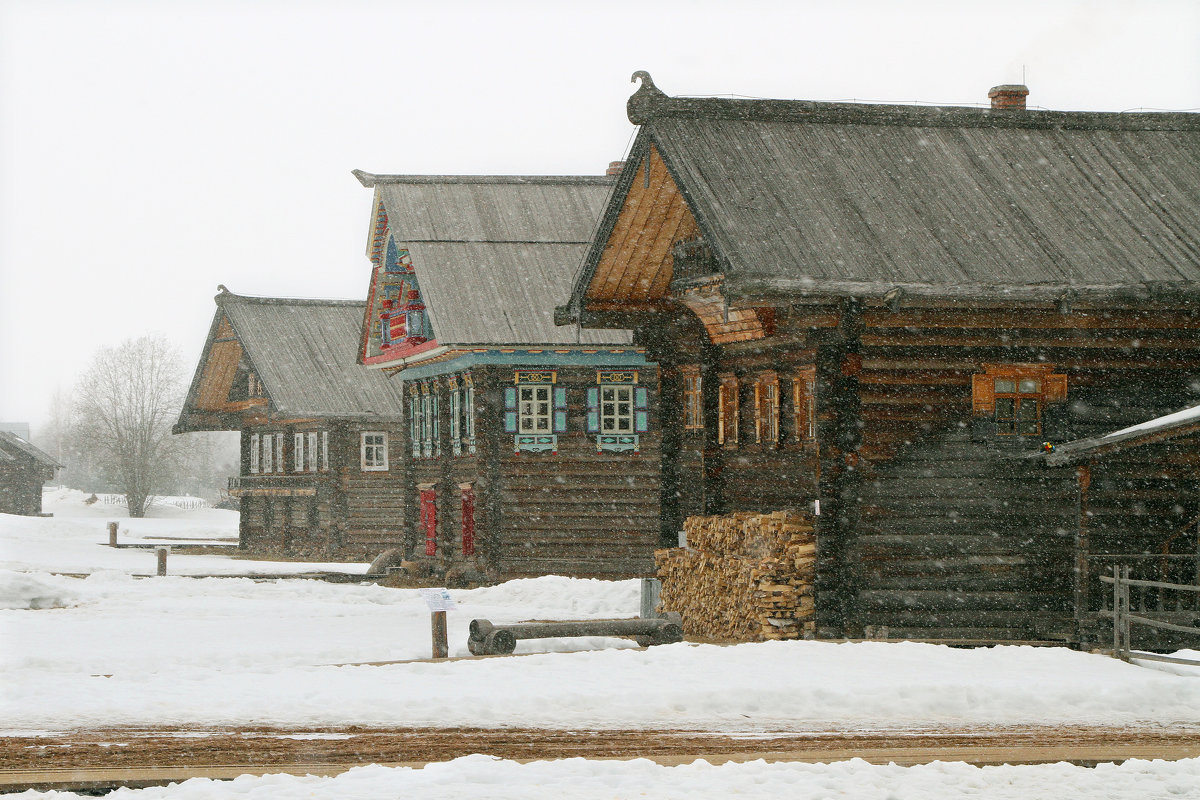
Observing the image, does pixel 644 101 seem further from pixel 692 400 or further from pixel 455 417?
pixel 455 417

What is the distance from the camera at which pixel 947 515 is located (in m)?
17.8

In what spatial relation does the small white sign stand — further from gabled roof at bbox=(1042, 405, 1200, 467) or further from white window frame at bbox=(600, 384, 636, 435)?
white window frame at bbox=(600, 384, 636, 435)

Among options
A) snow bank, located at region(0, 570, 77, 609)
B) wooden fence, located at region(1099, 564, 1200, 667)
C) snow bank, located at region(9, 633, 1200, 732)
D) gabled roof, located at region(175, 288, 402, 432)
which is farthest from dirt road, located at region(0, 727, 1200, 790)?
gabled roof, located at region(175, 288, 402, 432)

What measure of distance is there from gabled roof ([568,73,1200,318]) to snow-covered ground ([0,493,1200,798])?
4.46m

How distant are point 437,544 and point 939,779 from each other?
23663mm

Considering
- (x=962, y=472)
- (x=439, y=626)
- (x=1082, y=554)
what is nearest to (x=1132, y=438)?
(x=1082, y=554)

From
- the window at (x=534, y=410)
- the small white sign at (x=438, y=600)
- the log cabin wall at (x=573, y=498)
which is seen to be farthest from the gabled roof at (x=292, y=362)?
the small white sign at (x=438, y=600)

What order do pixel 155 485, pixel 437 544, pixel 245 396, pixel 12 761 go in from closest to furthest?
pixel 12 761 < pixel 437 544 < pixel 245 396 < pixel 155 485

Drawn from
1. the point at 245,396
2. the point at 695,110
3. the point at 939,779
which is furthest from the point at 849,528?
the point at 245,396

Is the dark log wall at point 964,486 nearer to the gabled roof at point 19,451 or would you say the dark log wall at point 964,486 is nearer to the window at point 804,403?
the window at point 804,403

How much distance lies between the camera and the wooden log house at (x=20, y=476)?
2724 inches

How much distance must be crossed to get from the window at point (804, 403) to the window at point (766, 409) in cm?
33

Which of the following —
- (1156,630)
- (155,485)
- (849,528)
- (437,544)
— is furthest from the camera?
(155,485)

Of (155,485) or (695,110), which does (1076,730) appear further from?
(155,485)
